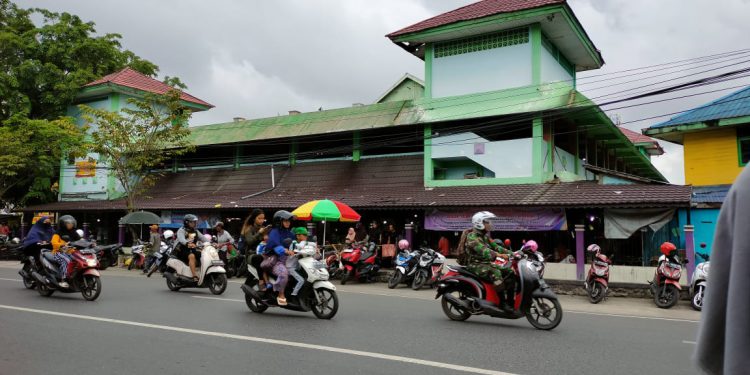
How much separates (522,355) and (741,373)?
514 centimetres

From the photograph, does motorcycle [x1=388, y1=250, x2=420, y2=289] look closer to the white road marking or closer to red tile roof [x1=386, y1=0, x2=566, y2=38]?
red tile roof [x1=386, y1=0, x2=566, y2=38]

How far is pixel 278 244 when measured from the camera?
8914mm

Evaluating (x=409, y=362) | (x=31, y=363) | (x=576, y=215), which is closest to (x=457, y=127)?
(x=576, y=215)

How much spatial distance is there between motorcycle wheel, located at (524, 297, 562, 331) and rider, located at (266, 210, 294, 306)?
369 cm

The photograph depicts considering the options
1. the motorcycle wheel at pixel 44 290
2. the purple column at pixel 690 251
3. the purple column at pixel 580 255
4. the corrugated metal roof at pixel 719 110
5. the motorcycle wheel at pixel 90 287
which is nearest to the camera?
the motorcycle wheel at pixel 90 287

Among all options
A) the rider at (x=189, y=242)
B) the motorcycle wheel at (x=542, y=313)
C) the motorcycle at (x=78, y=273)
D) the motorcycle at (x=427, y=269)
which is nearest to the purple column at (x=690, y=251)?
the motorcycle at (x=427, y=269)

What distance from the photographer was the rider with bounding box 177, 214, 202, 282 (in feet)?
39.2

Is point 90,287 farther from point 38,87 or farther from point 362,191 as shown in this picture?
point 38,87

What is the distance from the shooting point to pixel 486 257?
8180 millimetres

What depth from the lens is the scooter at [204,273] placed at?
11.8m

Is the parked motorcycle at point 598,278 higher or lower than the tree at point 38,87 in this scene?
lower

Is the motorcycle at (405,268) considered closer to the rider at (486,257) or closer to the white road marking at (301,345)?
the rider at (486,257)

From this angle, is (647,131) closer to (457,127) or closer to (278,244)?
(457,127)

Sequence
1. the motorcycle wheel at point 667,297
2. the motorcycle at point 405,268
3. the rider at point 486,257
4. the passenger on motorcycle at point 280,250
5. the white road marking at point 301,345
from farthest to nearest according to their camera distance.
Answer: the motorcycle at point 405,268
the motorcycle wheel at point 667,297
the passenger on motorcycle at point 280,250
the rider at point 486,257
the white road marking at point 301,345
